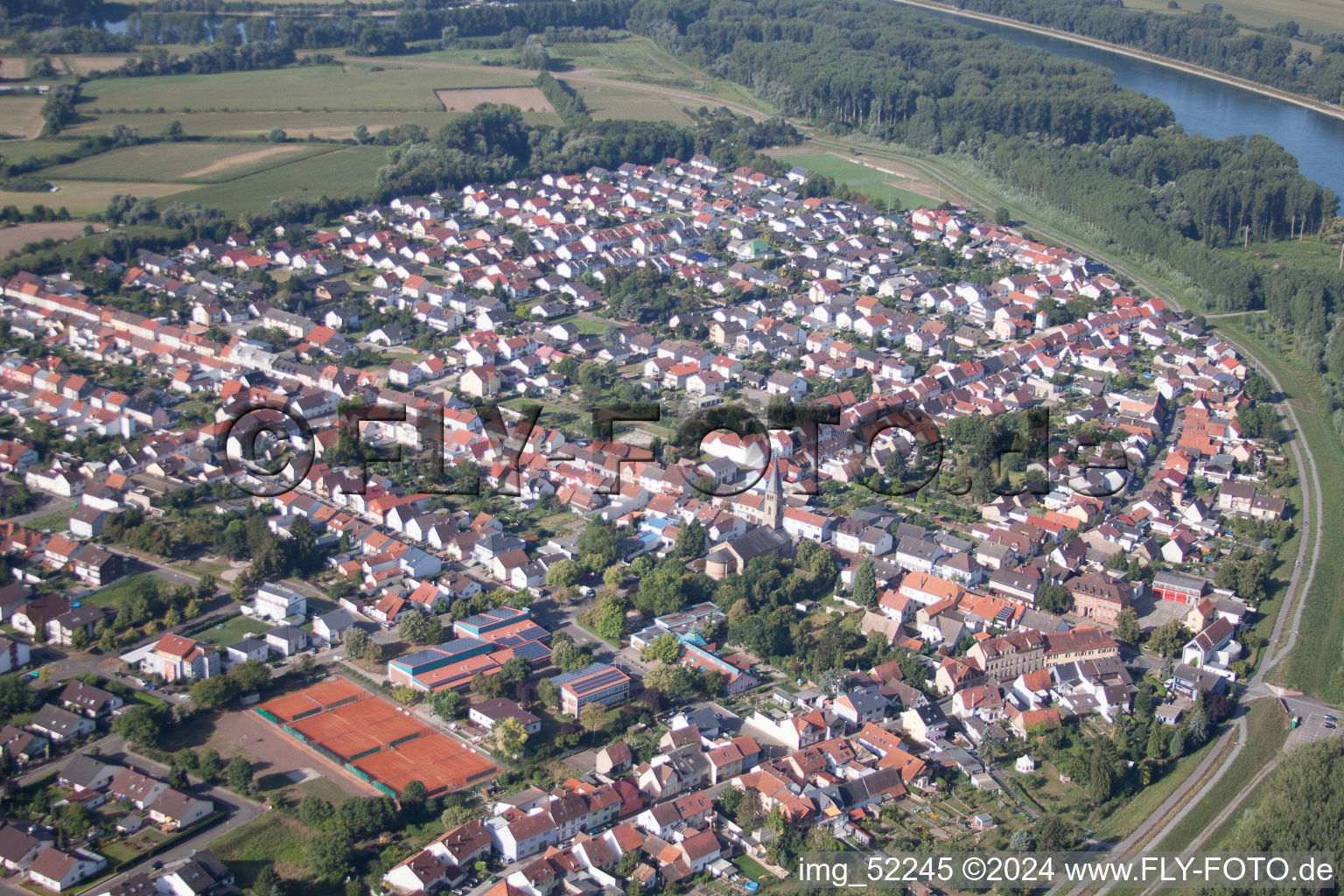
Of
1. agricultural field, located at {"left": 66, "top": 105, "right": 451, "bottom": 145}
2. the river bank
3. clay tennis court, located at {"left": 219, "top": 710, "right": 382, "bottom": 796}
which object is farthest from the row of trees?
clay tennis court, located at {"left": 219, "top": 710, "right": 382, "bottom": 796}

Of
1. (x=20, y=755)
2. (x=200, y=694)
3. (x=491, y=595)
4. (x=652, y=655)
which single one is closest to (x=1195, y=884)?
(x=652, y=655)

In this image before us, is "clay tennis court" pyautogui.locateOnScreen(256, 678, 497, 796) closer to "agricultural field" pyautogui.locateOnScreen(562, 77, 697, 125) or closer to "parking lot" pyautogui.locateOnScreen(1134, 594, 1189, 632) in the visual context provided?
"parking lot" pyautogui.locateOnScreen(1134, 594, 1189, 632)

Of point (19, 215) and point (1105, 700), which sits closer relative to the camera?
point (1105, 700)

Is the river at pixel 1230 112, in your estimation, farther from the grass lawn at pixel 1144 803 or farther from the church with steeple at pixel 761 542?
the grass lawn at pixel 1144 803

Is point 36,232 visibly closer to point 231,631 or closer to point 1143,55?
point 231,631

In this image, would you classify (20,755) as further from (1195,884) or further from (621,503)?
(1195,884)
